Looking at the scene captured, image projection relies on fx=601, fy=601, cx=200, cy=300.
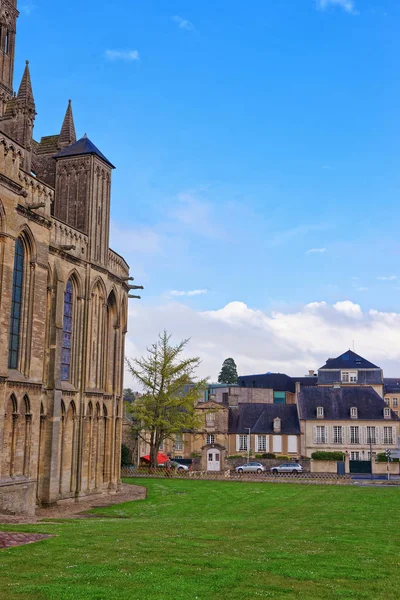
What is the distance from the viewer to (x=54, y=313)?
1195 inches

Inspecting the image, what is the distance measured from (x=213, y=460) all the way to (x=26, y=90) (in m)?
41.7

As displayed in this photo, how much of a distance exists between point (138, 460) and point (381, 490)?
32977 millimetres

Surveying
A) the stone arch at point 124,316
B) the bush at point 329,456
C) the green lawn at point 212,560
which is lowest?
the bush at point 329,456

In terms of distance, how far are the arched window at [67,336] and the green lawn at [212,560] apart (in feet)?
42.2

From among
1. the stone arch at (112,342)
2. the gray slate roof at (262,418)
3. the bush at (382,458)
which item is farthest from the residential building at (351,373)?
the stone arch at (112,342)

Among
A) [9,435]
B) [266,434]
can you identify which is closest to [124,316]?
[9,435]

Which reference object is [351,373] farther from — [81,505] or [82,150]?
[81,505]

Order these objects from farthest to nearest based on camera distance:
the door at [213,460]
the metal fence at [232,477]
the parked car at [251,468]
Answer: the door at [213,460], the parked car at [251,468], the metal fence at [232,477]

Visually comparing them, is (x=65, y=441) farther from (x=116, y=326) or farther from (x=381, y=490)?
(x=381, y=490)

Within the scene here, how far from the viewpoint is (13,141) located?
24.9 m

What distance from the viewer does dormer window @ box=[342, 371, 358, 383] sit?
9838 cm

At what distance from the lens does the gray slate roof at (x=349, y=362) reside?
99.2m

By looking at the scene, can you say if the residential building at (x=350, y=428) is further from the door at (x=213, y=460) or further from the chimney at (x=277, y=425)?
the door at (x=213, y=460)

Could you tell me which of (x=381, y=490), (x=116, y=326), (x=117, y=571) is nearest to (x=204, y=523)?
(x=117, y=571)
